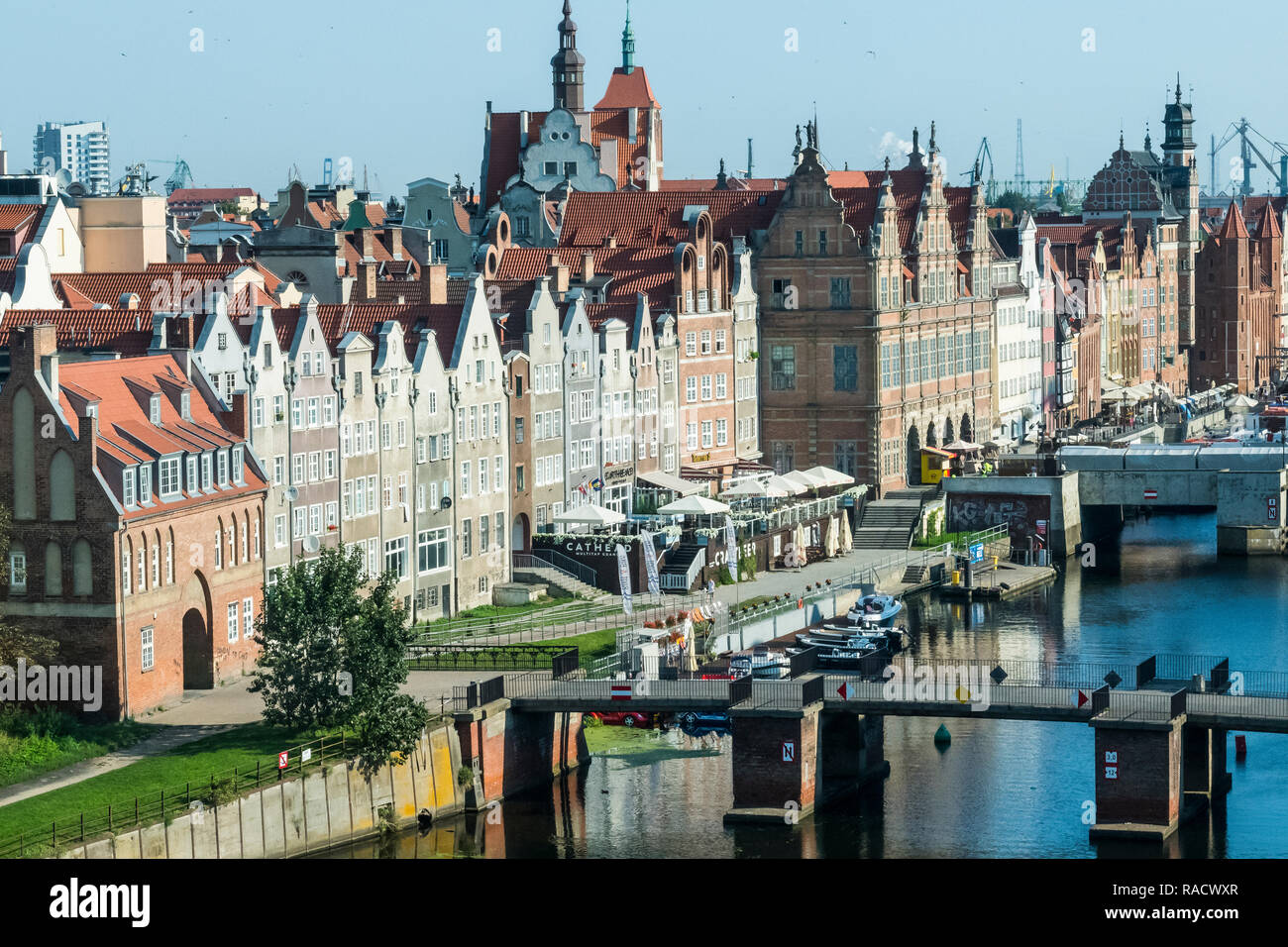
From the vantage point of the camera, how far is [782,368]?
5212 inches

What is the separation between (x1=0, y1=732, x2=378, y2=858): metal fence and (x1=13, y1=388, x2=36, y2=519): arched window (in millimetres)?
11764

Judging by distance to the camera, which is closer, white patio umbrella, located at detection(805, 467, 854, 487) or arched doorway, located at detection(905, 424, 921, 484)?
white patio umbrella, located at detection(805, 467, 854, 487)

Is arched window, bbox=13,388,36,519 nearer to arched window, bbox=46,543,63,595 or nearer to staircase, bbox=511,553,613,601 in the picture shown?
arched window, bbox=46,543,63,595

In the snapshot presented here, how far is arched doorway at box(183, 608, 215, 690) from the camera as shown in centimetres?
8056

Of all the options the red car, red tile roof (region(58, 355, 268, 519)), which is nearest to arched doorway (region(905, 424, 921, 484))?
the red car

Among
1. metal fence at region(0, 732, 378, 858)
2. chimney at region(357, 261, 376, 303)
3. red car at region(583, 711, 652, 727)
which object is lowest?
red car at region(583, 711, 652, 727)

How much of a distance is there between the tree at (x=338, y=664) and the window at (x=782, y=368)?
2355 inches

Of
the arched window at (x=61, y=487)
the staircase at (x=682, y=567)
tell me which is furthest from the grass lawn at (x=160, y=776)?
the staircase at (x=682, y=567)

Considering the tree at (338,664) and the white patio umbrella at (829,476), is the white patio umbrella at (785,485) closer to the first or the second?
the white patio umbrella at (829,476)

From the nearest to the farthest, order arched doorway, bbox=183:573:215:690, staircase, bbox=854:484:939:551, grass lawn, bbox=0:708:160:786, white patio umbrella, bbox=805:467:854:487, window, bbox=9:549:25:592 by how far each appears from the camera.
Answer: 1. grass lawn, bbox=0:708:160:786
2. window, bbox=9:549:25:592
3. arched doorway, bbox=183:573:215:690
4. white patio umbrella, bbox=805:467:854:487
5. staircase, bbox=854:484:939:551
